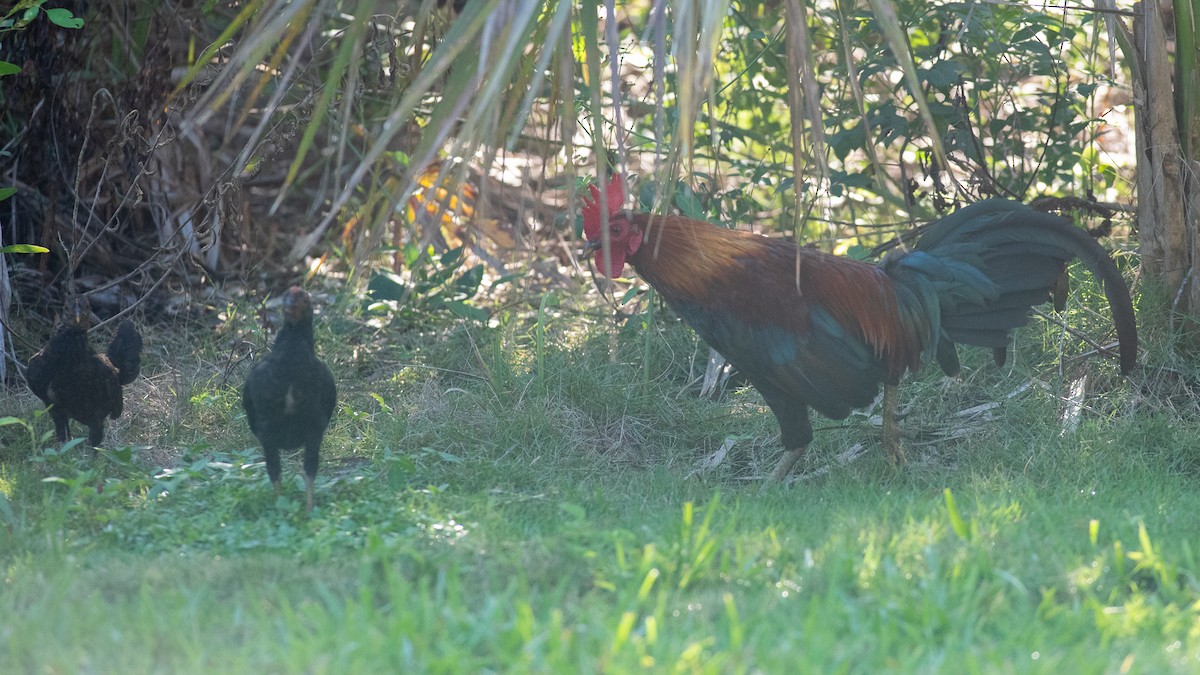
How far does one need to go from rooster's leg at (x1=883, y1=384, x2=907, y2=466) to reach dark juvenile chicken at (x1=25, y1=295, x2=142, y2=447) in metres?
3.48

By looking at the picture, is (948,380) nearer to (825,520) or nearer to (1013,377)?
(1013,377)

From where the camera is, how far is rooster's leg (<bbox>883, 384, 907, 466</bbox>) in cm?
532

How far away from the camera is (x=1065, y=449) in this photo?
5.22 metres

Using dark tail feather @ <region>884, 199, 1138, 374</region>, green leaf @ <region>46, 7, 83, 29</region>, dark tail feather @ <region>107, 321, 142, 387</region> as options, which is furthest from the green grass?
green leaf @ <region>46, 7, 83, 29</region>

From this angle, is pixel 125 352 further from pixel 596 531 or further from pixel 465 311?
pixel 596 531

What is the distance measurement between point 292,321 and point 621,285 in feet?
13.0

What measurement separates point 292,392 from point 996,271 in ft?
10.1

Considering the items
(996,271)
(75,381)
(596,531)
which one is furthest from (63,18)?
(996,271)

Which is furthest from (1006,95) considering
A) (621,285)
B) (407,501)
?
(407,501)

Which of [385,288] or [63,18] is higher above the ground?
[63,18]

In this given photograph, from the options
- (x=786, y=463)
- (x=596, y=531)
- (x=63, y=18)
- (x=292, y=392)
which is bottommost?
(x=786, y=463)

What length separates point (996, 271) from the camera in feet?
16.8

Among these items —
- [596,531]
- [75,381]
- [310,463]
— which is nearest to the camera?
[596,531]

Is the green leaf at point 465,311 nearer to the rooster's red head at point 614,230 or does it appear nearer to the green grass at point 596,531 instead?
the green grass at point 596,531
